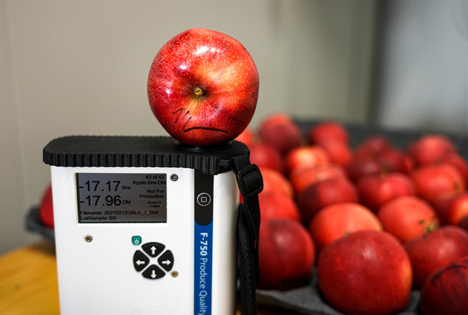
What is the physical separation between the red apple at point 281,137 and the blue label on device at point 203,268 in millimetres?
668

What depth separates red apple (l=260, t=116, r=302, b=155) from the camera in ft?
3.59

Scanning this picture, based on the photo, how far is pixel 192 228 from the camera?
17.6 inches

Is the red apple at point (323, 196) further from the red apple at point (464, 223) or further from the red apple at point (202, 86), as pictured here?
the red apple at point (202, 86)

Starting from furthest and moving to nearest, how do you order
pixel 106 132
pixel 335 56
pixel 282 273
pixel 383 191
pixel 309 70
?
pixel 335 56 < pixel 309 70 < pixel 106 132 < pixel 383 191 < pixel 282 273

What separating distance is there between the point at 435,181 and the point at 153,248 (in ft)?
2.16

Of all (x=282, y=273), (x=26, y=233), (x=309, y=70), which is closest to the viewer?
(x=282, y=273)

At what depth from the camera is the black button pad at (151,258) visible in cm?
45

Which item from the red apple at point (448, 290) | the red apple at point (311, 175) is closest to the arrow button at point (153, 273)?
the red apple at point (448, 290)

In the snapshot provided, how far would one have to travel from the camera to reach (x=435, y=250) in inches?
22.5

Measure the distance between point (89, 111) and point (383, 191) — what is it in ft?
2.25

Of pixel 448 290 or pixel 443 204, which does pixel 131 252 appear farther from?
pixel 443 204

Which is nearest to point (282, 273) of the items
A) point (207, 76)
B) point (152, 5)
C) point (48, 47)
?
point (207, 76)

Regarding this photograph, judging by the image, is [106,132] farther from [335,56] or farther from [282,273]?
[335,56]

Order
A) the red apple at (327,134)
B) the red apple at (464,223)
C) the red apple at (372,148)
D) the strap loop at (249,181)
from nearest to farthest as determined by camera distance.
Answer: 1. the strap loop at (249,181)
2. the red apple at (464,223)
3. the red apple at (372,148)
4. the red apple at (327,134)
